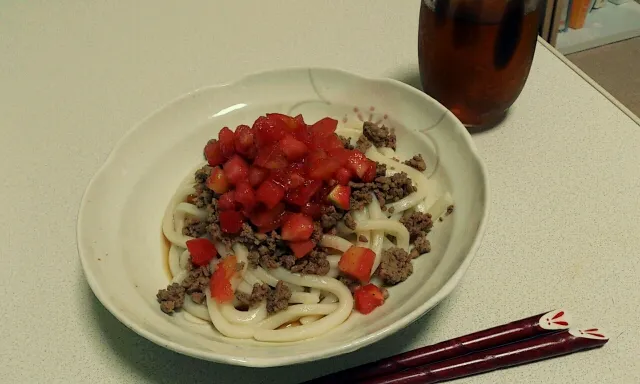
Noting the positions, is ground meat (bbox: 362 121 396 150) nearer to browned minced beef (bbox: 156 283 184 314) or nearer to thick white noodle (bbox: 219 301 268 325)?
thick white noodle (bbox: 219 301 268 325)

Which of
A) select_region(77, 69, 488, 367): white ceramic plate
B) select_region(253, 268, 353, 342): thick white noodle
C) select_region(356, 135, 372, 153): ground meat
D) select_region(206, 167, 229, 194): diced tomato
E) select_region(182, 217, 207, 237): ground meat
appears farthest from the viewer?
select_region(356, 135, 372, 153): ground meat

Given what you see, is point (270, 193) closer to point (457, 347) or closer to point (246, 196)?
point (246, 196)

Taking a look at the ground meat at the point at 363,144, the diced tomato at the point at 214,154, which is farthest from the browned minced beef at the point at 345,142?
the diced tomato at the point at 214,154

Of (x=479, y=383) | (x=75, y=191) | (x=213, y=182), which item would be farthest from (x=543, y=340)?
(x=75, y=191)

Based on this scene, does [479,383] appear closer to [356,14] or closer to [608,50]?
[356,14]

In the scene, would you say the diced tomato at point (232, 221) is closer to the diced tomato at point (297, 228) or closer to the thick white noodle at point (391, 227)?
the diced tomato at point (297, 228)

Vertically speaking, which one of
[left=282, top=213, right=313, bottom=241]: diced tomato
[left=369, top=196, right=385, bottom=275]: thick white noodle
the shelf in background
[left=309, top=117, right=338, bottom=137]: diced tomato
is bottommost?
the shelf in background

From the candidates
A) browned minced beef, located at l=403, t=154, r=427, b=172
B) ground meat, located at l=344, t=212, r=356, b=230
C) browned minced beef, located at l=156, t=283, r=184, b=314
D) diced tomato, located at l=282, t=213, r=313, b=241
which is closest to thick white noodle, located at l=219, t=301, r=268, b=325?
browned minced beef, located at l=156, t=283, r=184, b=314
